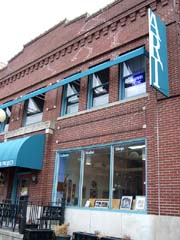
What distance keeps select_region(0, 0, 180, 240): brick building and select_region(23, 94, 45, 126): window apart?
0.18 ft

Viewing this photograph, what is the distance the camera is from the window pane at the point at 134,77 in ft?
33.7

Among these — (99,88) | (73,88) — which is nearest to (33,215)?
(73,88)

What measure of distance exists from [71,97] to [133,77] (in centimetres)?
321

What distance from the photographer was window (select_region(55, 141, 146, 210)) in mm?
9320

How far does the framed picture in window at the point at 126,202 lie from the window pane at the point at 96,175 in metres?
0.64

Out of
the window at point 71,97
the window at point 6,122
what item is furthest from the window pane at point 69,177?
the window at point 6,122

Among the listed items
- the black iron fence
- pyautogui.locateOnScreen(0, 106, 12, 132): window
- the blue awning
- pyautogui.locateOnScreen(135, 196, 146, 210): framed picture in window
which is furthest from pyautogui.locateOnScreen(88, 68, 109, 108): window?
pyautogui.locateOnScreen(0, 106, 12, 132): window

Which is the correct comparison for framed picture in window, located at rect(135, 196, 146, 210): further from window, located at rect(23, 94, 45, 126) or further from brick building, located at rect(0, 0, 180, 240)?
window, located at rect(23, 94, 45, 126)

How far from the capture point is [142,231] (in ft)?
27.6

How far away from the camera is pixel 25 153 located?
1188cm

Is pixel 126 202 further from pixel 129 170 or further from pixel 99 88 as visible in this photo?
pixel 99 88

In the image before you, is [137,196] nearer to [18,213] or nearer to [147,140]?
[147,140]

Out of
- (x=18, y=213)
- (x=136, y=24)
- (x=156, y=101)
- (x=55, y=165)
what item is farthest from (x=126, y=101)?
(x=18, y=213)

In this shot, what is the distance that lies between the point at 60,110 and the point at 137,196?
17.5 ft
